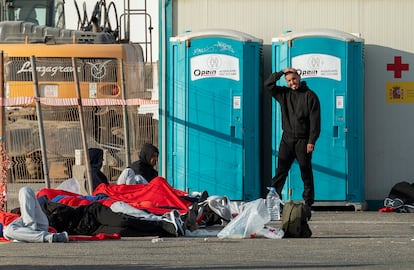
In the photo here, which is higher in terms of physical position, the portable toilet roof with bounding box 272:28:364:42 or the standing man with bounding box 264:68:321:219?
the portable toilet roof with bounding box 272:28:364:42

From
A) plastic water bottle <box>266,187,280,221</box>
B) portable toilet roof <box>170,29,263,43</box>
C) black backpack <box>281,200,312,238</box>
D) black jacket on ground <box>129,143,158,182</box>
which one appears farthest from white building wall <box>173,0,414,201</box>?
black backpack <box>281,200,312,238</box>

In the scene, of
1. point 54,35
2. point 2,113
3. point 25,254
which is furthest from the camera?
point 54,35

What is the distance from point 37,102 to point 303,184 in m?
3.72

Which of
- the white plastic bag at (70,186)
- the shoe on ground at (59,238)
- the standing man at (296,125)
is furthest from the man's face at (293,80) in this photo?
the shoe on ground at (59,238)

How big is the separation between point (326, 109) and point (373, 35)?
1.40 meters

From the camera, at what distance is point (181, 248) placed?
11750 mm

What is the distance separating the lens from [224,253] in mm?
11273

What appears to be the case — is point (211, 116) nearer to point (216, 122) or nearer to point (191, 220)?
point (216, 122)

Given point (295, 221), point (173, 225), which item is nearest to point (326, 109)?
point (295, 221)

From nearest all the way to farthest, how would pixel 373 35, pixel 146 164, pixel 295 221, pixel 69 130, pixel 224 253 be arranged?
pixel 224 253, pixel 295 221, pixel 146 164, pixel 373 35, pixel 69 130

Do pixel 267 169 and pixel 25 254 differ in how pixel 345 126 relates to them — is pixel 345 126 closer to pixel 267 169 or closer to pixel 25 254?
pixel 267 169

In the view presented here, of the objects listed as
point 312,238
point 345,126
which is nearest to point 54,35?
point 345,126

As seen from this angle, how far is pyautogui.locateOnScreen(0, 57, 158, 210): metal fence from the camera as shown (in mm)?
17734

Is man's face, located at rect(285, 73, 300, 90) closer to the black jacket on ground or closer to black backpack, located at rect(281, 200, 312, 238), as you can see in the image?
the black jacket on ground
